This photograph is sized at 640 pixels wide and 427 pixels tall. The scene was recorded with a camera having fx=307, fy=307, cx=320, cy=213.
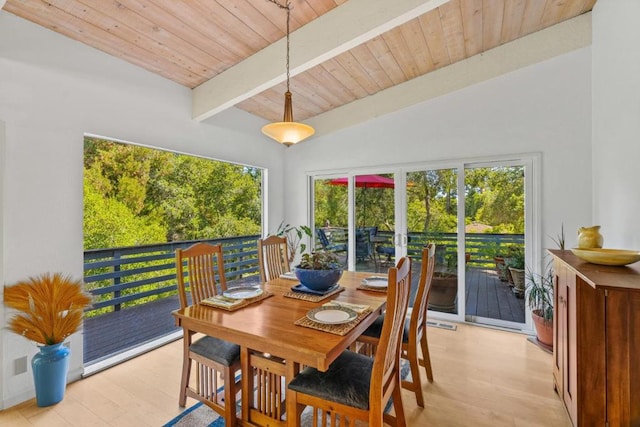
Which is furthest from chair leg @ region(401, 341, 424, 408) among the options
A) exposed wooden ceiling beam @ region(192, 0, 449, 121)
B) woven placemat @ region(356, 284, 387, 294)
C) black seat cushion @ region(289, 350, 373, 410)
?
exposed wooden ceiling beam @ region(192, 0, 449, 121)

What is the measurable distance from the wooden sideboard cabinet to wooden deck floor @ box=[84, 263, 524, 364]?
178 cm

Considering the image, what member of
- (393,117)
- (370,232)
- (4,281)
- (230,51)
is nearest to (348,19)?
(230,51)

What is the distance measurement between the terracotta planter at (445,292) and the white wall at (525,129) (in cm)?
101

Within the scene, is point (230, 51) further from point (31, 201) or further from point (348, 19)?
point (31, 201)

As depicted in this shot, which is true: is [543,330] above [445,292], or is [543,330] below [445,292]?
below

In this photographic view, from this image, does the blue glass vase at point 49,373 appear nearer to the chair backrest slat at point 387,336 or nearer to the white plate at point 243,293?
the white plate at point 243,293

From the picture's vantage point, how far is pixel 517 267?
3316 millimetres

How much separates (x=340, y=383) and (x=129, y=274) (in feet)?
10.7

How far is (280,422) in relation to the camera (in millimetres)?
1584

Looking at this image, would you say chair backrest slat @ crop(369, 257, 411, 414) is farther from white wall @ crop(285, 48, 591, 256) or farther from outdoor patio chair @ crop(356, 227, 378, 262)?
outdoor patio chair @ crop(356, 227, 378, 262)

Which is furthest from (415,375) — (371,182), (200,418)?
(371,182)

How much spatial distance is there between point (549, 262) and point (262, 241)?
288 centimetres

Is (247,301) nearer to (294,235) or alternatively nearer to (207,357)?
(207,357)

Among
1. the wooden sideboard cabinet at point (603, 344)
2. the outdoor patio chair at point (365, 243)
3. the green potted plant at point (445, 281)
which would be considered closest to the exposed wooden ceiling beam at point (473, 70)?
the outdoor patio chair at point (365, 243)
